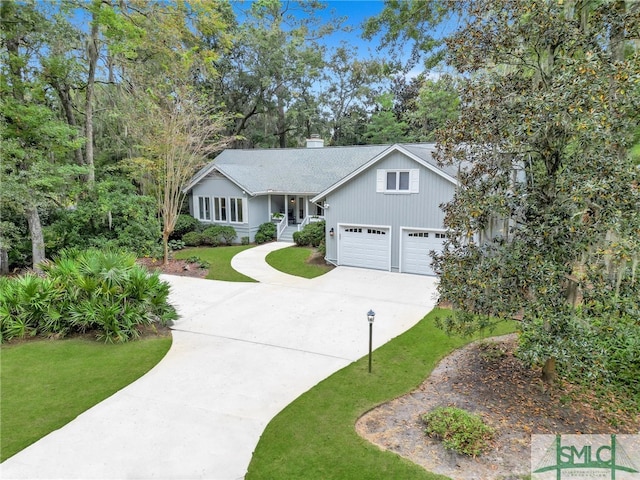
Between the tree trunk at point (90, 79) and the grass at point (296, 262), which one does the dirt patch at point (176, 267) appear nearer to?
the grass at point (296, 262)

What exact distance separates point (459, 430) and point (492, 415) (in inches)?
38.9

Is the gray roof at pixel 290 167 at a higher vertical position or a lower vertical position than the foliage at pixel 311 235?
higher

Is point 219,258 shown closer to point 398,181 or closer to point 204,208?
point 204,208

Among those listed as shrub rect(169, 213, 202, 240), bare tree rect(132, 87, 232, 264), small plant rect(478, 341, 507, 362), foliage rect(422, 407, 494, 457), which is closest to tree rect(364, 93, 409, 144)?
shrub rect(169, 213, 202, 240)

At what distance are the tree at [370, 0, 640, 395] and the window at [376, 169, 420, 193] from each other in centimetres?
838

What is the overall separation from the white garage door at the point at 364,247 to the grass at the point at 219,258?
431 centimetres

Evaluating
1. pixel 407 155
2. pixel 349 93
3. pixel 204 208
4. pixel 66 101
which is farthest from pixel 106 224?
pixel 349 93

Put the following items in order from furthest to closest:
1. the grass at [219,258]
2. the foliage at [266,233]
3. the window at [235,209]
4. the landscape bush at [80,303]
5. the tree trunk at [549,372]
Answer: the foliage at [266,233] < the window at [235,209] < the grass at [219,258] < the landscape bush at [80,303] < the tree trunk at [549,372]

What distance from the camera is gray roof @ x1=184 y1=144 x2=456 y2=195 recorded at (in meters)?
22.6

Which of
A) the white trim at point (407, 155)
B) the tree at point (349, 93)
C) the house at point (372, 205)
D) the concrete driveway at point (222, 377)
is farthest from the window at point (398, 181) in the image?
the tree at point (349, 93)

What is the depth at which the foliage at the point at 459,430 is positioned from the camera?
5469 mm

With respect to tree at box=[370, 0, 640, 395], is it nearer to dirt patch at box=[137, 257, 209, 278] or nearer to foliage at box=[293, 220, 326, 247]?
dirt patch at box=[137, 257, 209, 278]

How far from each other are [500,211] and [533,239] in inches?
24.9

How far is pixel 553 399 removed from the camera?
676 cm
